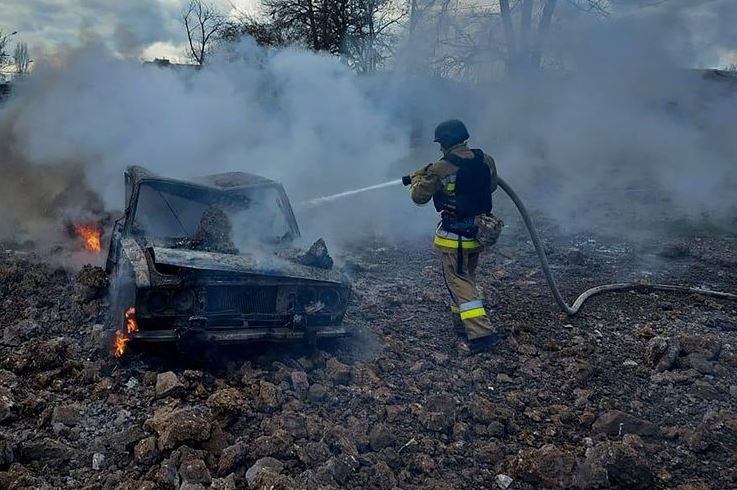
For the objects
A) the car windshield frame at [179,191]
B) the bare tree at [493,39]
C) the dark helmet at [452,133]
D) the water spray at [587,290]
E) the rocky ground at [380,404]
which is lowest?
the rocky ground at [380,404]

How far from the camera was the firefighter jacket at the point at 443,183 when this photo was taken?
5027mm

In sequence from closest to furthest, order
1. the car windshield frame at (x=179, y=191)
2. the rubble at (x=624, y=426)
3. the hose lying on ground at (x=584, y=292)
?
1. the rubble at (x=624, y=426)
2. the car windshield frame at (x=179, y=191)
3. the hose lying on ground at (x=584, y=292)

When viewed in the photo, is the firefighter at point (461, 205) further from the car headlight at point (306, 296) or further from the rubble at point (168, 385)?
the rubble at point (168, 385)

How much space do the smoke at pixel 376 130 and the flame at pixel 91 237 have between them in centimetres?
39

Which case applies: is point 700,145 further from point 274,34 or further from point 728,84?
point 274,34

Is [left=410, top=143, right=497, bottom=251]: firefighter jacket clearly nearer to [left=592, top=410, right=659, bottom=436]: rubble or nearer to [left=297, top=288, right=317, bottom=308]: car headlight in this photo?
[left=297, top=288, right=317, bottom=308]: car headlight

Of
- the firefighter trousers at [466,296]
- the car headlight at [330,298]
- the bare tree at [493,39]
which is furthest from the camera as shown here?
the bare tree at [493,39]

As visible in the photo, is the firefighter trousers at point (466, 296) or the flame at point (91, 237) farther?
the flame at point (91, 237)

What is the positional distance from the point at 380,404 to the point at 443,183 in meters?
2.20

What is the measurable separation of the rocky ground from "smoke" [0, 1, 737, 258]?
2762 mm

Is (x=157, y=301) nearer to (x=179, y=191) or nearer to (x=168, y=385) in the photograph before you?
(x=168, y=385)

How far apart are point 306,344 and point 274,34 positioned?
17.8m

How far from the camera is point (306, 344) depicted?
4.44 meters

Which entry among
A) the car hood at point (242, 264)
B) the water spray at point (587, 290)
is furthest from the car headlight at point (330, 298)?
the water spray at point (587, 290)
